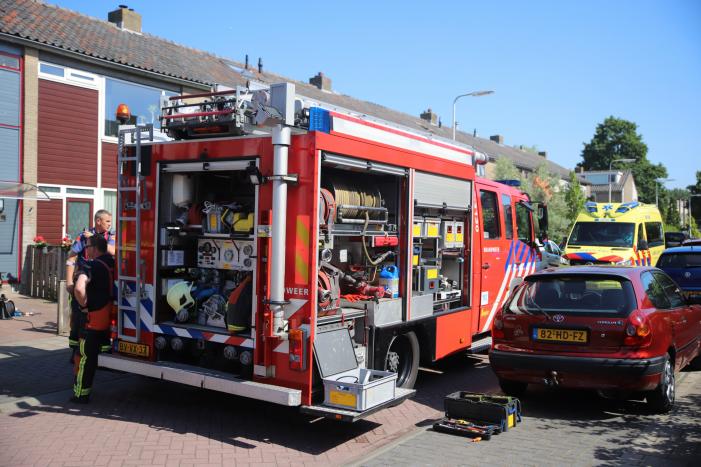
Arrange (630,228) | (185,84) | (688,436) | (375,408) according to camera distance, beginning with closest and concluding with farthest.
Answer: (375,408)
(688,436)
(630,228)
(185,84)

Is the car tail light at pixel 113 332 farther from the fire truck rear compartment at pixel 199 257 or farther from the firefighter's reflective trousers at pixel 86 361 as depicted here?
the fire truck rear compartment at pixel 199 257

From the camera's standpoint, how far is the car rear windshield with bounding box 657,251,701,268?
40.0 feet

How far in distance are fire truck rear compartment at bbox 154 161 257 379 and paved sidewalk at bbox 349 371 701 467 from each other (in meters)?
1.95

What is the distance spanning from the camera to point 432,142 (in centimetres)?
744

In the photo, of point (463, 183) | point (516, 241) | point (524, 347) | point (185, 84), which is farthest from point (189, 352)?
point (185, 84)

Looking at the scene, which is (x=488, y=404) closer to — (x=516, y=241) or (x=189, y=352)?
(x=189, y=352)

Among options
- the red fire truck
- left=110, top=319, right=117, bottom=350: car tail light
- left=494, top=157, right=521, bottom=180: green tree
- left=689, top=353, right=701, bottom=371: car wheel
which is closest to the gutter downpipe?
the red fire truck

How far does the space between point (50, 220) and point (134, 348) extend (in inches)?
442

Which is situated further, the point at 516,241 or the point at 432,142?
the point at 516,241

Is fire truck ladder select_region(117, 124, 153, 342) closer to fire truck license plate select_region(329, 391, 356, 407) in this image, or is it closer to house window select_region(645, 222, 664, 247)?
fire truck license plate select_region(329, 391, 356, 407)

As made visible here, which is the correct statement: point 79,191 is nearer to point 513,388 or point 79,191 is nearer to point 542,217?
point 542,217

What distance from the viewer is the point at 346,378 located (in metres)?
5.67

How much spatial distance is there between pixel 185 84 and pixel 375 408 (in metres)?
16.1

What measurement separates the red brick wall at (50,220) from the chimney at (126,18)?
8.65 metres
